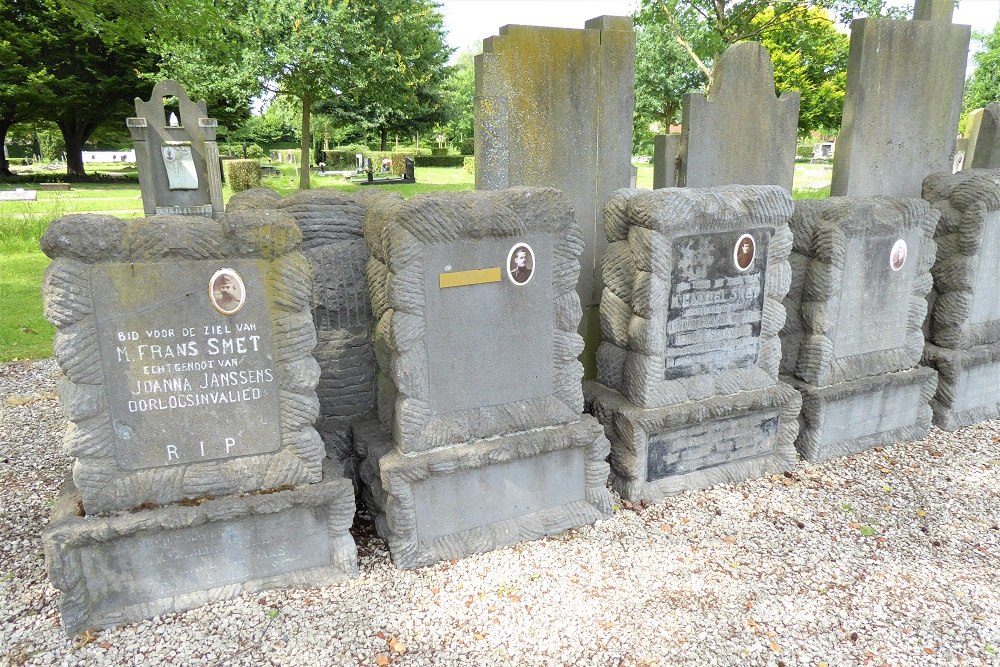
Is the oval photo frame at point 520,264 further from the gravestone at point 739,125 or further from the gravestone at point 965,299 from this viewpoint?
the gravestone at point 965,299

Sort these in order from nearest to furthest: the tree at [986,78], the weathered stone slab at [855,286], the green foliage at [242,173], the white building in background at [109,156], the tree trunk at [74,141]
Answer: the weathered stone slab at [855,286]
the green foliage at [242,173]
the tree trunk at [74,141]
the tree at [986,78]
the white building in background at [109,156]

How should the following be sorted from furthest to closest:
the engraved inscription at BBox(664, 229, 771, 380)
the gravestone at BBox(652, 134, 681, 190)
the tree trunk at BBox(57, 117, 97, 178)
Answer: the tree trunk at BBox(57, 117, 97, 178)
the gravestone at BBox(652, 134, 681, 190)
the engraved inscription at BBox(664, 229, 771, 380)

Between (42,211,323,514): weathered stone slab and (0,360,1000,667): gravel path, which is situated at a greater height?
(42,211,323,514): weathered stone slab

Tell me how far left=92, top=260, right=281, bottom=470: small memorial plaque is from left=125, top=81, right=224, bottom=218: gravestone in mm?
4933

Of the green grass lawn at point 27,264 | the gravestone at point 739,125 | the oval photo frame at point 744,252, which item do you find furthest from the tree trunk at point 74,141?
the oval photo frame at point 744,252

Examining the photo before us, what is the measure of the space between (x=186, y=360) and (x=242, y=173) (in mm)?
18108

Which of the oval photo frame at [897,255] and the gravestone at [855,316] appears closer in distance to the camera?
the gravestone at [855,316]

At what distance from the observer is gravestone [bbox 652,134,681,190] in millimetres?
6238

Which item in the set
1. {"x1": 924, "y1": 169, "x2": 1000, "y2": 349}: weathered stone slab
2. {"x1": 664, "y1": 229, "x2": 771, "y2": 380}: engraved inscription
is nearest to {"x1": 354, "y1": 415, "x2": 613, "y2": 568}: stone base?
{"x1": 664, "y1": 229, "x2": 771, "y2": 380}: engraved inscription

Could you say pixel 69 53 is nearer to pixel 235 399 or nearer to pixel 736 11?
pixel 736 11

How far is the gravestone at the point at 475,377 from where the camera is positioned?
3.42m

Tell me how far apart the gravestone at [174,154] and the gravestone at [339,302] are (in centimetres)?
418

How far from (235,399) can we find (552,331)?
1.76 meters

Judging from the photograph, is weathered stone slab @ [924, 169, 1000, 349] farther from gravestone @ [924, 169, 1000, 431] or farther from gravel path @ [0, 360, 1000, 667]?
gravel path @ [0, 360, 1000, 667]
